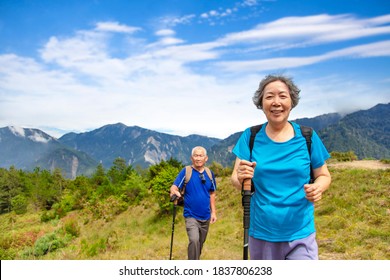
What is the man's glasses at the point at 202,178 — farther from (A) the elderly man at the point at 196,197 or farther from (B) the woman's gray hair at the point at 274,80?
(B) the woman's gray hair at the point at 274,80

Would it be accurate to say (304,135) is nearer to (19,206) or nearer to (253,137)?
(253,137)

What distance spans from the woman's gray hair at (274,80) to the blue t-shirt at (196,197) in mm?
3395

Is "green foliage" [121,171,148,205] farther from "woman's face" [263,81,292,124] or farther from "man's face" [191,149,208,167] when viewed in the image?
"woman's face" [263,81,292,124]

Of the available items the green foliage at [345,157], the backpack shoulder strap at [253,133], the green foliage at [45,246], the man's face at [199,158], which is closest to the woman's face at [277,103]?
the backpack shoulder strap at [253,133]

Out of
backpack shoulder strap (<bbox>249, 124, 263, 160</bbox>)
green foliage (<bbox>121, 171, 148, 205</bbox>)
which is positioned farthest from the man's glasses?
green foliage (<bbox>121, 171, 148, 205</bbox>)

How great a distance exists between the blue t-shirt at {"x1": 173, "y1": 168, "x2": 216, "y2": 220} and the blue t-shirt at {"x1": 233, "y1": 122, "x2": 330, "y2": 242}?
3314 millimetres

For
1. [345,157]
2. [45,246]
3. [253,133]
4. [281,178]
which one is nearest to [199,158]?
[253,133]

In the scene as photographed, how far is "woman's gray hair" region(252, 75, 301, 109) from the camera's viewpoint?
10.1 ft

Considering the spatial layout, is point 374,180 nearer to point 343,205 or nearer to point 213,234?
point 343,205

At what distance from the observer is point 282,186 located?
2.87m

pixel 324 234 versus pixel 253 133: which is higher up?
pixel 253 133

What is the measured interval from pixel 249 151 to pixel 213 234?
36.4ft

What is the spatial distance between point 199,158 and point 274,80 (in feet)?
11.4
